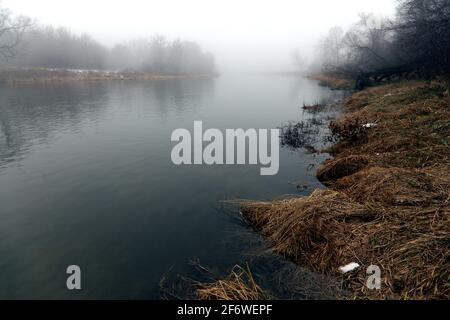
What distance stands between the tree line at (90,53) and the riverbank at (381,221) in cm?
7884

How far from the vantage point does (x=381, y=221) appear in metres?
6.92

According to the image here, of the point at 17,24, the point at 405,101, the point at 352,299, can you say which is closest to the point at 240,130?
the point at 405,101

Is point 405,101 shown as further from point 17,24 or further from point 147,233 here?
point 17,24

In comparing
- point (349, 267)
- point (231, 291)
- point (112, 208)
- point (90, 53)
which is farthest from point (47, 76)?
point (349, 267)

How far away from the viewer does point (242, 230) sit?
323 inches

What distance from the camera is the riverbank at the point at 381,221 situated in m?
5.38

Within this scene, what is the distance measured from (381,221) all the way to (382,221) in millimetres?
24

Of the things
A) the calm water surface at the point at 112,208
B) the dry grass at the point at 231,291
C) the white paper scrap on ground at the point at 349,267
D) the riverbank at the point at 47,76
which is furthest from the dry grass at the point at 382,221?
the riverbank at the point at 47,76

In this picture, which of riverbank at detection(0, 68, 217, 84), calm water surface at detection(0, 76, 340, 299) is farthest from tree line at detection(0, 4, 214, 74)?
calm water surface at detection(0, 76, 340, 299)

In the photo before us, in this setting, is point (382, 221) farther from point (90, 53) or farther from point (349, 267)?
point (90, 53)

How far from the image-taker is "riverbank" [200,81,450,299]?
5.38m

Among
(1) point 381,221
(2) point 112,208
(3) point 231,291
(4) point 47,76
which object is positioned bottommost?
(3) point 231,291

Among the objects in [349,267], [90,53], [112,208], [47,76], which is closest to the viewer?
[349,267]

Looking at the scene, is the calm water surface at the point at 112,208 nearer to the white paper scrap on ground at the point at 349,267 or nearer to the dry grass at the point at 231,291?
the dry grass at the point at 231,291
